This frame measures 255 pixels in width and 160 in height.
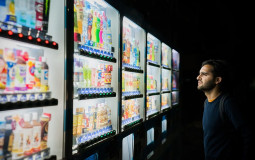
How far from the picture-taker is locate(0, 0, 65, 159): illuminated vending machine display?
4.28 ft

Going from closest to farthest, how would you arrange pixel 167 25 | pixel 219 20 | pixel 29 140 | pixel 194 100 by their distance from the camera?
pixel 29 140, pixel 167 25, pixel 219 20, pixel 194 100

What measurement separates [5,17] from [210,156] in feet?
7.04

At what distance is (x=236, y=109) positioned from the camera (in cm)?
182

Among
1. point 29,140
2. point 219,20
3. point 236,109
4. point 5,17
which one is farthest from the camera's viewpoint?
point 219,20

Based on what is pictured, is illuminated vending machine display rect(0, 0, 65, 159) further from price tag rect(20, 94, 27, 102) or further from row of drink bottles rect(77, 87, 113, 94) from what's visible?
row of drink bottles rect(77, 87, 113, 94)

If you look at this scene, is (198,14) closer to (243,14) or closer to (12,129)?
(243,14)

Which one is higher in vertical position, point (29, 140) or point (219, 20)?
point (219, 20)

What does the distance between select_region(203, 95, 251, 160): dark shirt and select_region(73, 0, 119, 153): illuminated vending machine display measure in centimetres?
105

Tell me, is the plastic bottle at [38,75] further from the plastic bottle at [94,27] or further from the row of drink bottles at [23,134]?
the plastic bottle at [94,27]

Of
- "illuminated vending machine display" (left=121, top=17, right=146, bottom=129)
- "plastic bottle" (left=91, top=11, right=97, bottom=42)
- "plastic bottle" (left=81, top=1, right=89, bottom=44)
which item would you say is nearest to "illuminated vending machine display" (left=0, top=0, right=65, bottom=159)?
"plastic bottle" (left=81, top=1, right=89, bottom=44)

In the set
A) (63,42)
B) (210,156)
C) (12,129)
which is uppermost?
(63,42)

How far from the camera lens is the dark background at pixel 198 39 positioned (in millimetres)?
4785

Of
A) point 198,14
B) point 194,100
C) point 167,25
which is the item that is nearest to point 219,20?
point 198,14

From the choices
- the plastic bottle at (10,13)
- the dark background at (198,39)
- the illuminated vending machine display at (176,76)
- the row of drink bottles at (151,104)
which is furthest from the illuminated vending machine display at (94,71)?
the illuminated vending machine display at (176,76)
